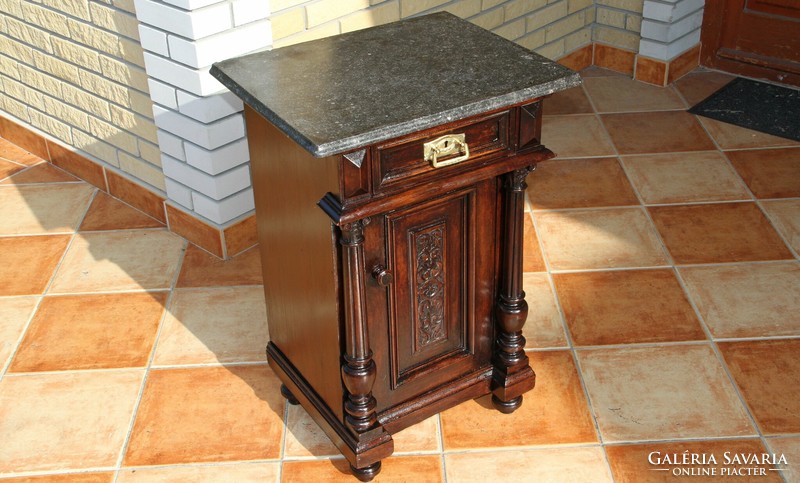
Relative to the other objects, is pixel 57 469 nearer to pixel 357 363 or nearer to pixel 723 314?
pixel 357 363

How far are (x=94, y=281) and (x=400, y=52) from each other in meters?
1.45

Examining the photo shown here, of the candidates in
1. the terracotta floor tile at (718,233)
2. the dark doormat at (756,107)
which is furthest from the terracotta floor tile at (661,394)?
the dark doormat at (756,107)

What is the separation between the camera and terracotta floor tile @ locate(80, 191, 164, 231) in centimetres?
348

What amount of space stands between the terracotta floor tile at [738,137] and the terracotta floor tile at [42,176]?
256 cm

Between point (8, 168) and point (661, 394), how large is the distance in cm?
271

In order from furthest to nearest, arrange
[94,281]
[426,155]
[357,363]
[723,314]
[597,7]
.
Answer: [597,7]
[94,281]
[723,314]
[357,363]
[426,155]

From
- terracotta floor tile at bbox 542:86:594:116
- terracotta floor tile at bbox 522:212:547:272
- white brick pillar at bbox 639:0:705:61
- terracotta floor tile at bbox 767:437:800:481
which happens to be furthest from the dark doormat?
terracotta floor tile at bbox 767:437:800:481

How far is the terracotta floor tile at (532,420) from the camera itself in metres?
2.49

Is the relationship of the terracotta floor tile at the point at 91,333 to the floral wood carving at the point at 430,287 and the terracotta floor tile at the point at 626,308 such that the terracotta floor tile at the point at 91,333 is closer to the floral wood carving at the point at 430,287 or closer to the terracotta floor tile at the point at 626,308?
the floral wood carving at the point at 430,287

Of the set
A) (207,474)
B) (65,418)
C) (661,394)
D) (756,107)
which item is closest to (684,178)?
(756,107)

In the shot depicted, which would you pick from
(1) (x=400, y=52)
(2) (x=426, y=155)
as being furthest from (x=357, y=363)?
(1) (x=400, y=52)

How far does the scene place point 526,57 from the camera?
2275 mm

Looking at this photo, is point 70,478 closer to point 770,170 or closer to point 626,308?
point 626,308

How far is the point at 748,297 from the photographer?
119 inches
